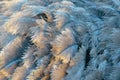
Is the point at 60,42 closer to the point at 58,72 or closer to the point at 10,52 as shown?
the point at 58,72

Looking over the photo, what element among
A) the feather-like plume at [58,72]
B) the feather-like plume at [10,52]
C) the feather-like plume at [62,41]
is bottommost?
the feather-like plume at [58,72]

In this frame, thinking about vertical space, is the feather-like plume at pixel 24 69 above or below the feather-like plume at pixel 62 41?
below

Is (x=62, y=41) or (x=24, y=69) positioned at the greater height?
(x=62, y=41)

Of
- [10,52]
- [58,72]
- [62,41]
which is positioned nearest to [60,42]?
[62,41]

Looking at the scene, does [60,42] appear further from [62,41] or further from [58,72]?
[58,72]

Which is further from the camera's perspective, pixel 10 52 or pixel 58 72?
pixel 10 52

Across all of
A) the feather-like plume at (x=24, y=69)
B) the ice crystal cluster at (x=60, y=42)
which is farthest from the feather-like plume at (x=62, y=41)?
the feather-like plume at (x=24, y=69)

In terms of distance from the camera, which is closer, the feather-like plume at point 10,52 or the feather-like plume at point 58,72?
the feather-like plume at point 58,72

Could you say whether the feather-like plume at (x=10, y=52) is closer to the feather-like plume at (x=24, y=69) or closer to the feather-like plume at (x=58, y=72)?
the feather-like plume at (x=24, y=69)

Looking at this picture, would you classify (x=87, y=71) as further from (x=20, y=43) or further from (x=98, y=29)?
(x=20, y=43)
